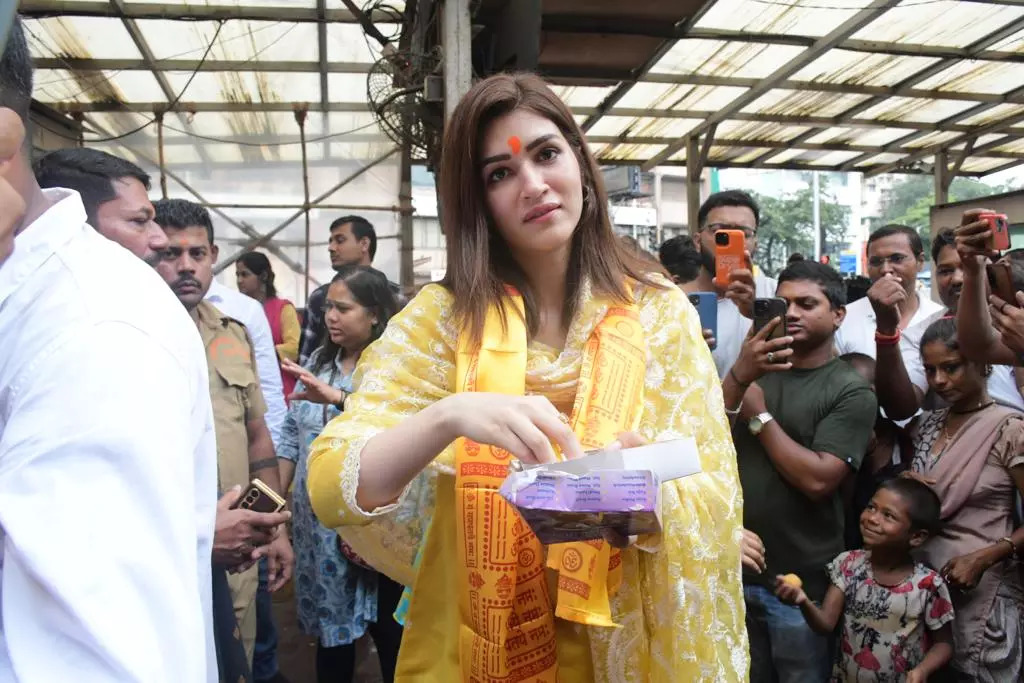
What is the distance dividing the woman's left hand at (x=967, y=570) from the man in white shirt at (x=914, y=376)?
61 cm

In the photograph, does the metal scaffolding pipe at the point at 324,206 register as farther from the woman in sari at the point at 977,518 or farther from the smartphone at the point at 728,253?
the woman in sari at the point at 977,518

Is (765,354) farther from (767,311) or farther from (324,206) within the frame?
(324,206)

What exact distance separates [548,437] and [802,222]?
36.0m

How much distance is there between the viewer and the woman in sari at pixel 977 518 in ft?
8.00

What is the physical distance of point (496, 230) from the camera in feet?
5.45

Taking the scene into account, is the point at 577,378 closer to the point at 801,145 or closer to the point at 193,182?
the point at 193,182

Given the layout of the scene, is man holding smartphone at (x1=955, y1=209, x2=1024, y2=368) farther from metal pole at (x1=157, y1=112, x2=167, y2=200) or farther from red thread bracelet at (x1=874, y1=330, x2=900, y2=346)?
metal pole at (x1=157, y1=112, x2=167, y2=200)

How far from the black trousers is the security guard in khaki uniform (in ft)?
1.26

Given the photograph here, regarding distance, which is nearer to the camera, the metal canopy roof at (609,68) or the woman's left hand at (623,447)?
the woman's left hand at (623,447)

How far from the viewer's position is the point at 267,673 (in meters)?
3.59

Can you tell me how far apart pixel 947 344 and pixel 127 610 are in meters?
2.67

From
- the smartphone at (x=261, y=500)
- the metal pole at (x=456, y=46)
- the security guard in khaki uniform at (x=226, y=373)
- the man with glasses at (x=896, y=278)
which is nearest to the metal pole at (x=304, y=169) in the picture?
the metal pole at (x=456, y=46)

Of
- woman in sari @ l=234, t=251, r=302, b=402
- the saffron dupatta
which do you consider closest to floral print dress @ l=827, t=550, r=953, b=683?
the saffron dupatta

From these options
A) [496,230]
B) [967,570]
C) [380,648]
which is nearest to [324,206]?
[380,648]
